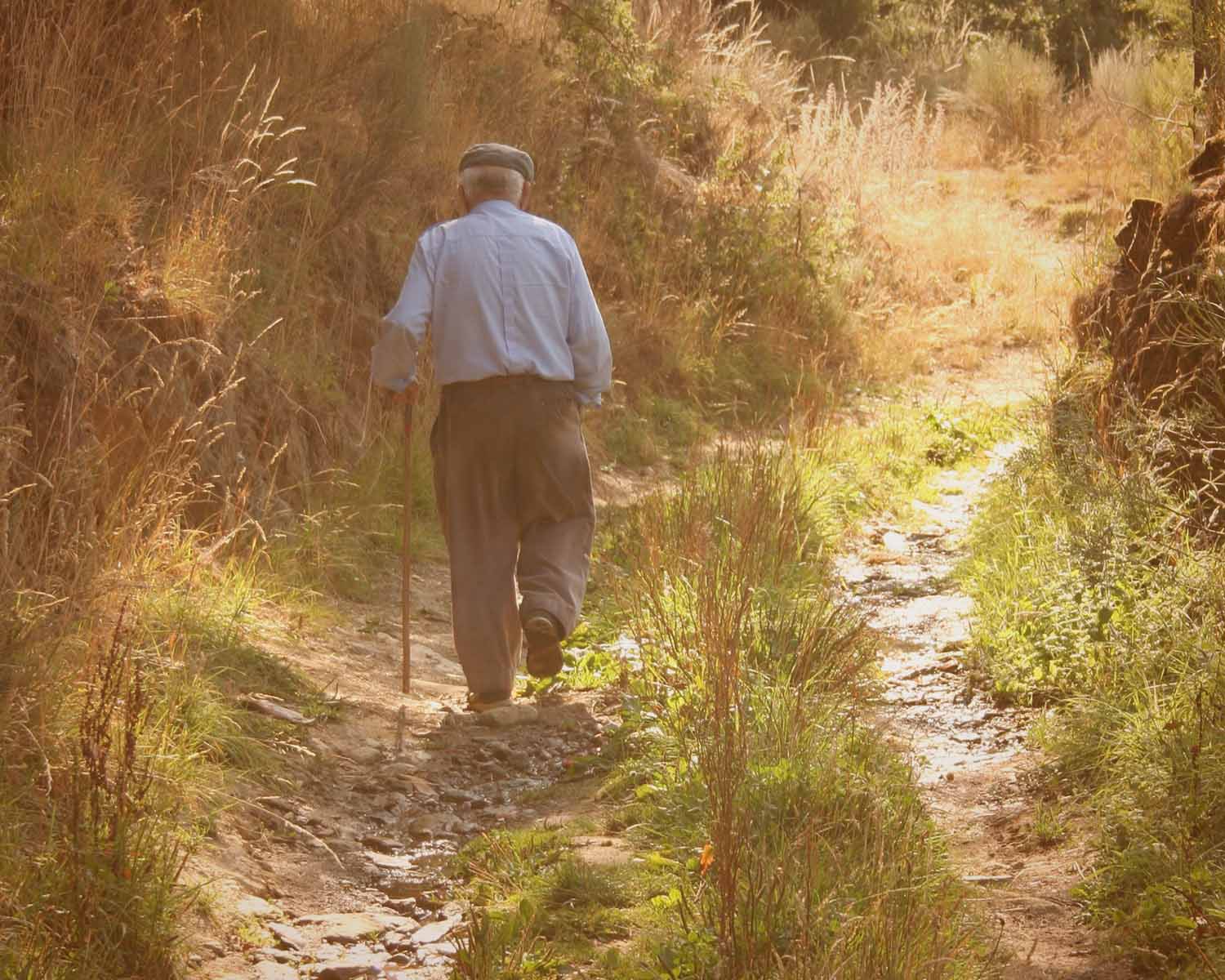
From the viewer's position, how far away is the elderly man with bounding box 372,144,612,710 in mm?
5879

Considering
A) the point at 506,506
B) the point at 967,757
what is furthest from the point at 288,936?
the point at 967,757

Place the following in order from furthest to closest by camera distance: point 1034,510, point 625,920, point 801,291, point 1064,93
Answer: point 1064,93 → point 801,291 → point 1034,510 → point 625,920

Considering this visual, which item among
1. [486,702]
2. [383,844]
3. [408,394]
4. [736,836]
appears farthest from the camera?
[408,394]

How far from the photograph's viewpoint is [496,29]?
11594 millimetres

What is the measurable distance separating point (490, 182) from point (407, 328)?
75 cm

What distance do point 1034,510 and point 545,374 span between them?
2.73 metres

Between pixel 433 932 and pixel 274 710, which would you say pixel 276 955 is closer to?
pixel 433 932

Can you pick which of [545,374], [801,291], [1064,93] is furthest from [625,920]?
[1064,93]

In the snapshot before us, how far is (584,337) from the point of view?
6.09 metres

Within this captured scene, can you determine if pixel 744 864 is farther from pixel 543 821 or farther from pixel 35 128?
pixel 35 128

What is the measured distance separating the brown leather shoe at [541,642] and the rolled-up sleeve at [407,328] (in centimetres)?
111

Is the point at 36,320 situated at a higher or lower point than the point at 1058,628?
higher

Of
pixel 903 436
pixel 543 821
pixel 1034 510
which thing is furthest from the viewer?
pixel 903 436

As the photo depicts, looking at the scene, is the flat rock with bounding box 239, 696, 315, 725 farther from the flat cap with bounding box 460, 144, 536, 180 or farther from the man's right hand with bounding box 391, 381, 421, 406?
the flat cap with bounding box 460, 144, 536, 180
